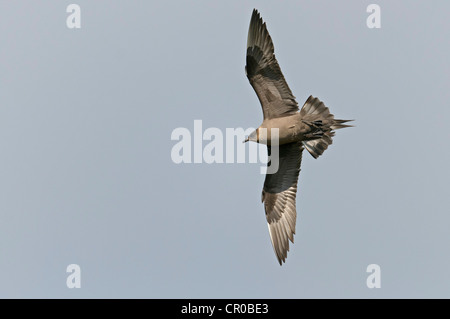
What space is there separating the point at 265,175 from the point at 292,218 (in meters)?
0.97

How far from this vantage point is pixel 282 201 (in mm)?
12961

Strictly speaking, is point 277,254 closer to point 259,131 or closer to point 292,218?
point 292,218

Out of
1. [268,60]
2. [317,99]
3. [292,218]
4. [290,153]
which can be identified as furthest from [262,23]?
[292,218]

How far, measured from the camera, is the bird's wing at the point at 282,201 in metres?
12.7

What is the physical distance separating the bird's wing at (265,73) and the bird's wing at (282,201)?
1048 mm

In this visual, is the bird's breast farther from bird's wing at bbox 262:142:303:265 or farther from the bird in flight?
bird's wing at bbox 262:142:303:265

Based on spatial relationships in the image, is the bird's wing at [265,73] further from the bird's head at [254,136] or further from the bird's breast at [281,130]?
the bird's head at [254,136]

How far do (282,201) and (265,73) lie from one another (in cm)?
267

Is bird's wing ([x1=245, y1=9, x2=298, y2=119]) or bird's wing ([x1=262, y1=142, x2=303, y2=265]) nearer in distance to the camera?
bird's wing ([x1=245, y1=9, x2=298, y2=119])

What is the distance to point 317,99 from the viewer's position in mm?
11648

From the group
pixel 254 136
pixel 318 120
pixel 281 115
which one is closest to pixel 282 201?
pixel 254 136

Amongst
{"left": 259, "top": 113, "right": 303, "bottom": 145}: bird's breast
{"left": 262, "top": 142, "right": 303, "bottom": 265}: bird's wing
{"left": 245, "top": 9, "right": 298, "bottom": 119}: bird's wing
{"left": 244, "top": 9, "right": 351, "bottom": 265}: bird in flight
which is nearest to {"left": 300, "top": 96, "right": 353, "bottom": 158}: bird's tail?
{"left": 244, "top": 9, "right": 351, "bottom": 265}: bird in flight

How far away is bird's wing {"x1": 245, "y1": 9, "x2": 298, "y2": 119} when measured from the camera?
11641 mm

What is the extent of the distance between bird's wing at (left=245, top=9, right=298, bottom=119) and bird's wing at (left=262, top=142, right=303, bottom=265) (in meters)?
1.05
